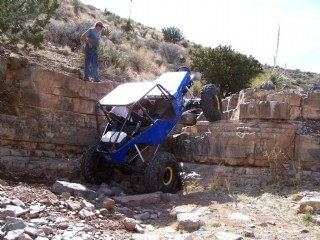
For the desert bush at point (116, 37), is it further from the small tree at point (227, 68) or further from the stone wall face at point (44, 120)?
the stone wall face at point (44, 120)

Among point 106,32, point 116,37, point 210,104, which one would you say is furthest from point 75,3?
point 210,104

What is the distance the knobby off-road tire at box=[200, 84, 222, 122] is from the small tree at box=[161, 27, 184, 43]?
947 inches

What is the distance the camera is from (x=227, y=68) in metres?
17.0

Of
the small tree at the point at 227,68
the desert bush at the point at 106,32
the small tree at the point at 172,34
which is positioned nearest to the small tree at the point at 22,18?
the small tree at the point at 227,68

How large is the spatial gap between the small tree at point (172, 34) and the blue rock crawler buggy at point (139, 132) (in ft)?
79.6

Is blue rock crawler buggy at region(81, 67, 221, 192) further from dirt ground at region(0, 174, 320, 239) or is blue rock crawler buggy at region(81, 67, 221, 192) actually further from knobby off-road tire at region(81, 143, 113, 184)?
dirt ground at region(0, 174, 320, 239)

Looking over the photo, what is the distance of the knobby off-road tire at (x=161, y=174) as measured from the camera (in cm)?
664

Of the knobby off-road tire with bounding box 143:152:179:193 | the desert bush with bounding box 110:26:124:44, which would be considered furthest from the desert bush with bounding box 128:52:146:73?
the knobby off-road tire with bounding box 143:152:179:193

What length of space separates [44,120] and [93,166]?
181 centimetres

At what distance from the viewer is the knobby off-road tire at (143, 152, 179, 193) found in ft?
21.8

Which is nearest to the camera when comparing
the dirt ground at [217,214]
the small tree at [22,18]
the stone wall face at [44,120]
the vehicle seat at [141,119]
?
the dirt ground at [217,214]

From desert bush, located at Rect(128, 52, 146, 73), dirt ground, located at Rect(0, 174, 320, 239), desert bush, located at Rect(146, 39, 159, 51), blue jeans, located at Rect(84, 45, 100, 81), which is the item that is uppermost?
desert bush, located at Rect(146, 39, 159, 51)

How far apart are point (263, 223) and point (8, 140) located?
17.9 feet

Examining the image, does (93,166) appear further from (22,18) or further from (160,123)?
(22,18)
